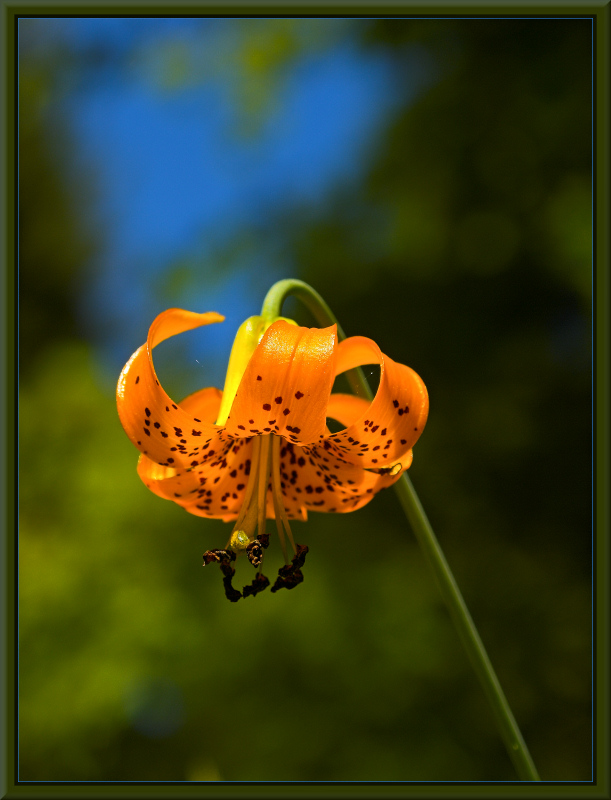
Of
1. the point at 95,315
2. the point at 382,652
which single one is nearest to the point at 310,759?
the point at 382,652

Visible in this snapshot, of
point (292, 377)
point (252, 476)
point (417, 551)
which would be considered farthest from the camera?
point (417, 551)

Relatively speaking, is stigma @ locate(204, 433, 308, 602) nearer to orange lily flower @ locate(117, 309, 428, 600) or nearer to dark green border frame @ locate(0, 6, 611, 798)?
orange lily flower @ locate(117, 309, 428, 600)

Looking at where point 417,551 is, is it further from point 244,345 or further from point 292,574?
point 244,345

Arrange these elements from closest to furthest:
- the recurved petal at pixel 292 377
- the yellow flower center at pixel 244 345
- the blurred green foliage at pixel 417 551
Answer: the recurved petal at pixel 292 377
the yellow flower center at pixel 244 345
the blurred green foliage at pixel 417 551

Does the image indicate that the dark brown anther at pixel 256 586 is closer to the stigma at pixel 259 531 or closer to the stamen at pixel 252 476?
the stigma at pixel 259 531

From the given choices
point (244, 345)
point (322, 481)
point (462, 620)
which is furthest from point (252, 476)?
point (462, 620)

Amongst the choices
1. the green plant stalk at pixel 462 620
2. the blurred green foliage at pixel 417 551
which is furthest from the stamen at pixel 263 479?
the blurred green foliage at pixel 417 551

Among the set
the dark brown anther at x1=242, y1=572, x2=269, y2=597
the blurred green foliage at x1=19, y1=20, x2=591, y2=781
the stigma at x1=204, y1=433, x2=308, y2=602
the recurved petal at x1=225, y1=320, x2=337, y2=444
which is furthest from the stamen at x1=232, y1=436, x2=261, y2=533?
the blurred green foliage at x1=19, y1=20, x2=591, y2=781
